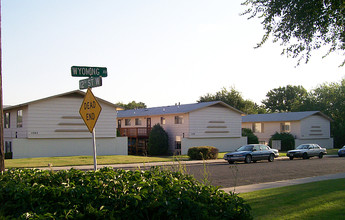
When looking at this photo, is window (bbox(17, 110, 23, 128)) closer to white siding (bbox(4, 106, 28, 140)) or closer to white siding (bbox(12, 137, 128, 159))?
white siding (bbox(4, 106, 28, 140))

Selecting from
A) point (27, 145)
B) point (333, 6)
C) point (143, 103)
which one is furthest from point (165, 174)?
point (143, 103)

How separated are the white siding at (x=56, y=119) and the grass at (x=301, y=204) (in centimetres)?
2380

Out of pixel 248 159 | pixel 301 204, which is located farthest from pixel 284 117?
pixel 301 204

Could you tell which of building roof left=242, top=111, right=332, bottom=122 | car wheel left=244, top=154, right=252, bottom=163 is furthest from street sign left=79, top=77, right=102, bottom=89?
building roof left=242, top=111, right=332, bottom=122

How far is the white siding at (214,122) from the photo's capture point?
4107 centimetres

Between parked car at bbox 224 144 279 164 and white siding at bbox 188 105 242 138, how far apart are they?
439 inches

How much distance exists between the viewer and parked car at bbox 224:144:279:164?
2877 cm

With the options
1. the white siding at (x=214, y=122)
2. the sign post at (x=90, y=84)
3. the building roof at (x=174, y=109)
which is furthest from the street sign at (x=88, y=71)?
the white siding at (x=214, y=122)

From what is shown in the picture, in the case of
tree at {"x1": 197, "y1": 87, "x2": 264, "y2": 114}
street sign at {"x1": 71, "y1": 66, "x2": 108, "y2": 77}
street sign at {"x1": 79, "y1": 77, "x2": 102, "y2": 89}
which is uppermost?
tree at {"x1": 197, "y1": 87, "x2": 264, "y2": 114}

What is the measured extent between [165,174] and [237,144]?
1518 inches

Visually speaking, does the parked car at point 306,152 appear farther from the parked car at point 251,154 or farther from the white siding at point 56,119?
the white siding at point 56,119

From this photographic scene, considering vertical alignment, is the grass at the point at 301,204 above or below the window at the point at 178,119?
below

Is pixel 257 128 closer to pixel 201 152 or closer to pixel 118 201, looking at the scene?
pixel 201 152

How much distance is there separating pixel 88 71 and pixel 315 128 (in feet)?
152
